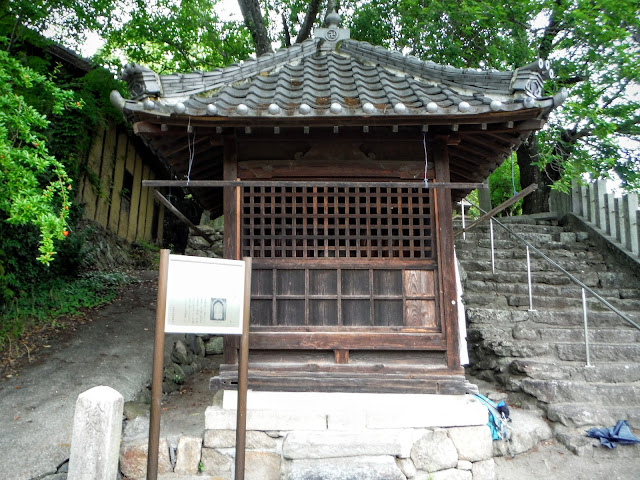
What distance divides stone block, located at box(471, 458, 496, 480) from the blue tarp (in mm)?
1599

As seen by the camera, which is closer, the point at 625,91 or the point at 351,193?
the point at 351,193

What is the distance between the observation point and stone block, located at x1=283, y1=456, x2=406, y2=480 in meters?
4.36

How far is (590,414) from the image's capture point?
595cm

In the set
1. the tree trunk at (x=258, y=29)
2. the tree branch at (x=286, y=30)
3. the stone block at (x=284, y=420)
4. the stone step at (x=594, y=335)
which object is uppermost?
the tree branch at (x=286, y=30)

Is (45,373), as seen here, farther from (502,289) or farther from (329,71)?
(502,289)

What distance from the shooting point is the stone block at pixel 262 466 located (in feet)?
16.3

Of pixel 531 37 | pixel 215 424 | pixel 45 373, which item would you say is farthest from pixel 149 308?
pixel 531 37

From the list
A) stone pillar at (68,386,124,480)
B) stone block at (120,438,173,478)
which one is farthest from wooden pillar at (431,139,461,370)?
stone pillar at (68,386,124,480)

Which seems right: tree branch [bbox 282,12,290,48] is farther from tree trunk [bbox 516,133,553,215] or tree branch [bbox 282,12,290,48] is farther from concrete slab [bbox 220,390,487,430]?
concrete slab [bbox 220,390,487,430]

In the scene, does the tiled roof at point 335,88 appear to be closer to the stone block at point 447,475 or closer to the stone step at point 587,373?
the stone step at point 587,373

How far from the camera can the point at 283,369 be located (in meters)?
5.19

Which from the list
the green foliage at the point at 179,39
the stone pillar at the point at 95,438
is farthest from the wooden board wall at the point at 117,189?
the stone pillar at the point at 95,438

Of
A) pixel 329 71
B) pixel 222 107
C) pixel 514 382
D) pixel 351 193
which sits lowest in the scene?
pixel 514 382

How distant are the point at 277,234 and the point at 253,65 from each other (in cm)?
240
